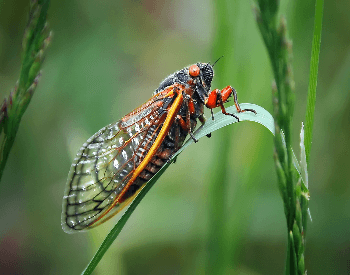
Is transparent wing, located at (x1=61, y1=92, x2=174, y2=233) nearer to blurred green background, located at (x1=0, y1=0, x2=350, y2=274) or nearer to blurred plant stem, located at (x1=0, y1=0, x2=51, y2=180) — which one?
blurred green background, located at (x1=0, y1=0, x2=350, y2=274)

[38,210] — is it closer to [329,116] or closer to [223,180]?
[223,180]

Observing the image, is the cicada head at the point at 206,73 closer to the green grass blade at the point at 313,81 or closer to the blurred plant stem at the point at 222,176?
the blurred plant stem at the point at 222,176

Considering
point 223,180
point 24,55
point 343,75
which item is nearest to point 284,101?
point 24,55

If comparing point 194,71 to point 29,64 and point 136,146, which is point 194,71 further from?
point 29,64

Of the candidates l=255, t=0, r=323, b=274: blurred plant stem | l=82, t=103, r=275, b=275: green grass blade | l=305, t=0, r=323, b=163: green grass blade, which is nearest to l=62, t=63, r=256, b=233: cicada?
l=82, t=103, r=275, b=275: green grass blade

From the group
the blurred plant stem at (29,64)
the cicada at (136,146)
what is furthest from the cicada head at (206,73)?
the blurred plant stem at (29,64)
